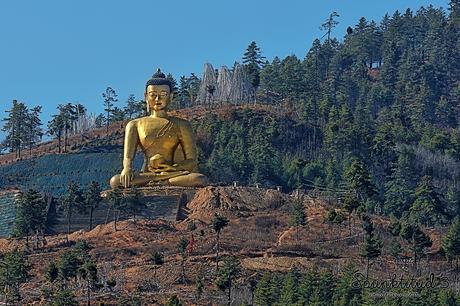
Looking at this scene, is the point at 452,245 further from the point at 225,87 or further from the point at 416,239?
the point at 225,87

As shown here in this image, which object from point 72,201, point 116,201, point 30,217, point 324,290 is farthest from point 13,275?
point 72,201

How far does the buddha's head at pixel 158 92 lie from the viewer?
2436 inches

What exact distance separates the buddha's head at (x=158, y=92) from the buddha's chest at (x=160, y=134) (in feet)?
2.51

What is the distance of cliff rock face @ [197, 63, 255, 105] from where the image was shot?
8312cm

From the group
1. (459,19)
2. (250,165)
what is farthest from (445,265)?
(459,19)

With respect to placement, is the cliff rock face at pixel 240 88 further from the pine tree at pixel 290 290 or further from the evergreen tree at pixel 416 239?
the pine tree at pixel 290 290

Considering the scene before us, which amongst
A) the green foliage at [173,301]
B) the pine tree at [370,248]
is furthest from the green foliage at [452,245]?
the green foliage at [173,301]

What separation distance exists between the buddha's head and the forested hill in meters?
4.41

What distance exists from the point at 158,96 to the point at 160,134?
151 centimetres

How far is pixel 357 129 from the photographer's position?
73.8 metres

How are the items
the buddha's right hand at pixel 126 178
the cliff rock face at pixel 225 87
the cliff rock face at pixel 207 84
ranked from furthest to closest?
the cliff rock face at pixel 207 84
the cliff rock face at pixel 225 87
the buddha's right hand at pixel 126 178

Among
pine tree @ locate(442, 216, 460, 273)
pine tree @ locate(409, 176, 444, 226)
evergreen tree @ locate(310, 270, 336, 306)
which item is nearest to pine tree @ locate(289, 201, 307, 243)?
pine tree @ locate(442, 216, 460, 273)

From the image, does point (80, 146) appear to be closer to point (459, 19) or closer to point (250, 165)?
point (250, 165)

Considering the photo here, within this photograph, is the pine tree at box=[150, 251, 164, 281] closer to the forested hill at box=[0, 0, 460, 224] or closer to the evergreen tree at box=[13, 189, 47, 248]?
the evergreen tree at box=[13, 189, 47, 248]
